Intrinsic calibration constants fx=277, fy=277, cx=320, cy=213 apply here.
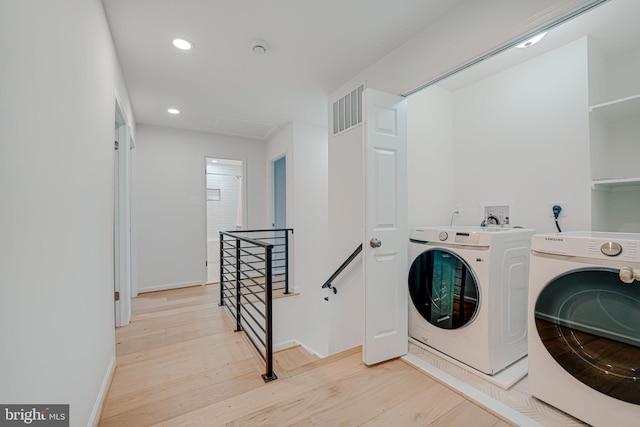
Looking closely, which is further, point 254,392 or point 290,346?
point 290,346

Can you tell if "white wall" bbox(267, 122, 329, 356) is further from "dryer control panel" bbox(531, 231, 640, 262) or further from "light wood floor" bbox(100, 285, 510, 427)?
"dryer control panel" bbox(531, 231, 640, 262)

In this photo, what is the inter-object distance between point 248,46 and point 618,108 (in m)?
2.67

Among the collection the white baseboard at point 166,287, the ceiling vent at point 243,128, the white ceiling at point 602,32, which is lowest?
the white baseboard at point 166,287

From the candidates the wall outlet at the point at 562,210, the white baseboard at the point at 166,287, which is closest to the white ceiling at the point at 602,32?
the wall outlet at the point at 562,210

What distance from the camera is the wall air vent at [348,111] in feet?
8.49

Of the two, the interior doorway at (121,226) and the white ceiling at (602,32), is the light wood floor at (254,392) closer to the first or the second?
the interior doorway at (121,226)

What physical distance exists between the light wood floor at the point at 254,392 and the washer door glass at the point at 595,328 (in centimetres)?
47

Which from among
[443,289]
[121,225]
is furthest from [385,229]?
[121,225]

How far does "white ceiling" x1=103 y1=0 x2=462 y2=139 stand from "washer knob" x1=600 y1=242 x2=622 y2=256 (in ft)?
5.07

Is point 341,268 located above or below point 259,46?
below

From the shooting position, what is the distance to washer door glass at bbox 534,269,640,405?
1183 millimetres

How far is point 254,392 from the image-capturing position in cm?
167

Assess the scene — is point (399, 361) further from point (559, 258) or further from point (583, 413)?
point (559, 258)

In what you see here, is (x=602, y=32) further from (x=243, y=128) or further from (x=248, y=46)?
(x=243, y=128)
